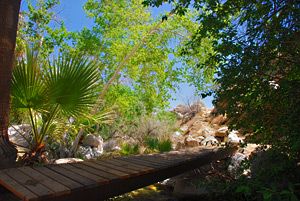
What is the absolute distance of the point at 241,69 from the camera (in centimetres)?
235

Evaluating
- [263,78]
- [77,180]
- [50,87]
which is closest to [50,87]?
[50,87]

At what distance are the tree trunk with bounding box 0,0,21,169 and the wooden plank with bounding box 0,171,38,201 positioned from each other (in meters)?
0.35

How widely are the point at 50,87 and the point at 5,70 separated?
0.59m

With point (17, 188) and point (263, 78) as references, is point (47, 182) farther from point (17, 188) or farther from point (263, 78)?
point (263, 78)

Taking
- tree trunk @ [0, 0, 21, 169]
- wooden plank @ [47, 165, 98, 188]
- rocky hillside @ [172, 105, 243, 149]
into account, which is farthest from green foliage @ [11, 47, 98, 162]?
rocky hillside @ [172, 105, 243, 149]

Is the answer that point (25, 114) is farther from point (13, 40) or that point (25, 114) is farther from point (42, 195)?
point (42, 195)

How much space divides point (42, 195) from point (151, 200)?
292 centimetres

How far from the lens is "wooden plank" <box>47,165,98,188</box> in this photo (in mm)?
2119

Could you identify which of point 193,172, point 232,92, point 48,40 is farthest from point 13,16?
point 48,40

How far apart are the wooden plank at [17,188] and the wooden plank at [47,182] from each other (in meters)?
0.18

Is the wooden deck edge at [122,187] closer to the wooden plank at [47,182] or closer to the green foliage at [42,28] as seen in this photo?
the wooden plank at [47,182]

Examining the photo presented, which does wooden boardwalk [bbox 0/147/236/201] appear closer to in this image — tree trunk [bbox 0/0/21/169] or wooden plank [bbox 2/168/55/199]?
wooden plank [bbox 2/168/55/199]

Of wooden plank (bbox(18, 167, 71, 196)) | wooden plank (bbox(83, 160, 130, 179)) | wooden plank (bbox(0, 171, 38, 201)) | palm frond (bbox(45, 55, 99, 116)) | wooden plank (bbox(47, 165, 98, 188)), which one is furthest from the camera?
palm frond (bbox(45, 55, 99, 116))

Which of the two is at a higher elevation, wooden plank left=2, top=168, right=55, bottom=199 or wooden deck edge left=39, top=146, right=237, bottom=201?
wooden plank left=2, top=168, right=55, bottom=199
